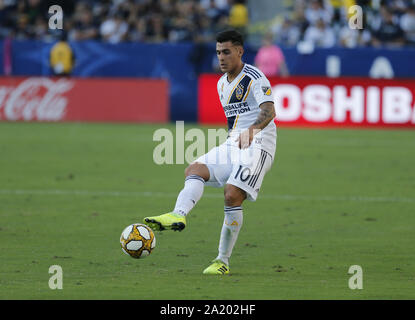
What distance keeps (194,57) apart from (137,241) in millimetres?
18614

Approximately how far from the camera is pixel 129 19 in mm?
28516

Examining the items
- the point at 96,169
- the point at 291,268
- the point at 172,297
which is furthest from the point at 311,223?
the point at 96,169

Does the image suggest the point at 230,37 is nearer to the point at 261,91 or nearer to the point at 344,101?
the point at 261,91

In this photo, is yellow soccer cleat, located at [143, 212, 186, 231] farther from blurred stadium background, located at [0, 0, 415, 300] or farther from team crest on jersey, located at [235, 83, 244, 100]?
team crest on jersey, located at [235, 83, 244, 100]

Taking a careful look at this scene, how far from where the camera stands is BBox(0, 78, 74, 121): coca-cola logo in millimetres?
Answer: 23984

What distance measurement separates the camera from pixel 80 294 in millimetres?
6633

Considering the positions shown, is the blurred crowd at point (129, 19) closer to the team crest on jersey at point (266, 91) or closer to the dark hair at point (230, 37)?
the dark hair at point (230, 37)

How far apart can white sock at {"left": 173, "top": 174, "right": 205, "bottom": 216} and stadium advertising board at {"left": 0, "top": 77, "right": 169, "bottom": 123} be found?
16652mm

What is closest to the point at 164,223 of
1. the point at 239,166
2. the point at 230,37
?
the point at 239,166

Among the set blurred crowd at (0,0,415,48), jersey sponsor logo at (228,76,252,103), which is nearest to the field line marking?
jersey sponsor logo at (228,76,252,103)

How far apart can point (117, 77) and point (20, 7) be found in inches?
216

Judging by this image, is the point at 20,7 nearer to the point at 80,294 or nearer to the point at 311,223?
the point at 311,223

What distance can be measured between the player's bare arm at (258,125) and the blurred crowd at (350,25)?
18472 millimetres

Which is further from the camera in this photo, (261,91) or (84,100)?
(84,100)
